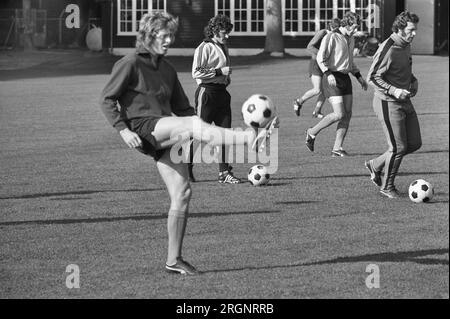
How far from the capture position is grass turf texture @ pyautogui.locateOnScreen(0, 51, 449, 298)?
8578 millimetres

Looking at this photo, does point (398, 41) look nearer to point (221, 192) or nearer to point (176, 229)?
point (221, 192)

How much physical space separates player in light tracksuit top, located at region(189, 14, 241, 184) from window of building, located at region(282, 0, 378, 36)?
112 feet

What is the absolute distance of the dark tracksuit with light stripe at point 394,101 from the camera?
508 inches

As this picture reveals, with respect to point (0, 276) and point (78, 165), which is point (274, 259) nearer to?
point (0, 276)

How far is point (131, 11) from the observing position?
5247 centimetres

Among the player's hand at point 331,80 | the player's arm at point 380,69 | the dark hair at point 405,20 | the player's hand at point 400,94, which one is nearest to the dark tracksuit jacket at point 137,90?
the player's hand at point 400,94

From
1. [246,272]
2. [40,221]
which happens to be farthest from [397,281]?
[40,221]

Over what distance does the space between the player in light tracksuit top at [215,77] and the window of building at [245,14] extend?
3526cm

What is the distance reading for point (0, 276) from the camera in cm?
898

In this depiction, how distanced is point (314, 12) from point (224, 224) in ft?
128

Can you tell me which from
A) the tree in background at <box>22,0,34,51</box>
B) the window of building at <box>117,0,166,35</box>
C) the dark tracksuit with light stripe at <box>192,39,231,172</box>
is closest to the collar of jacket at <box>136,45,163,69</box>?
the dark tracksuit with light stripe at <box>192,39,231,172</box>

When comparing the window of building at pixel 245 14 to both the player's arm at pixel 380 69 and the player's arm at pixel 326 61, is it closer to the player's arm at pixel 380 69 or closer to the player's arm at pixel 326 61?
the player's arm at pixel 326 61

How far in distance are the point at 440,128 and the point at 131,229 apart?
11903mm

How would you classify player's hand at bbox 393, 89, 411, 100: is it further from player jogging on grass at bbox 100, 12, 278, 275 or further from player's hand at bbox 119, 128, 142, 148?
player's hand at bbox 119, 128, 142, 148
